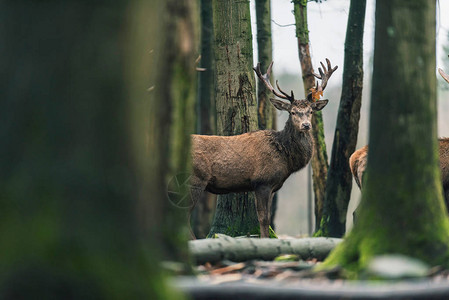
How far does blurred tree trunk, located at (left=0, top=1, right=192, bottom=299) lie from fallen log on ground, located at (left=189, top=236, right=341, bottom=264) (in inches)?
98.7

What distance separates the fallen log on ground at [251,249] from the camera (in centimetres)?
611

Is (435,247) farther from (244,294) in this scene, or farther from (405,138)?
(244,294)

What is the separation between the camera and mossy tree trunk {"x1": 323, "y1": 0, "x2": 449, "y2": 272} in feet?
16.5

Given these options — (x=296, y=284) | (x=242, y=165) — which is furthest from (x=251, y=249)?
(x=242, y=165)

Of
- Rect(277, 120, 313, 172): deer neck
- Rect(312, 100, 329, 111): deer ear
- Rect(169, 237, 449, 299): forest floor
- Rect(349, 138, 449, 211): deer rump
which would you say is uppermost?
Rect(312, 100, 329, 111): deer ear

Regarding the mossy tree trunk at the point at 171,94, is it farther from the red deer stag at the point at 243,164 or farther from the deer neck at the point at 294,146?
the deer neck at the point at 294,146

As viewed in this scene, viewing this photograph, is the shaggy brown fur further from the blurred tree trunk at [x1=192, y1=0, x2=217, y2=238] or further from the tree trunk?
the blurred tree trunk at [x1=192, y1=0, x2=217, y2=238]

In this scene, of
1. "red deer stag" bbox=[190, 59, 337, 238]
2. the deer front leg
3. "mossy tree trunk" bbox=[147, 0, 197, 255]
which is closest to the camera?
"mossy tree trunk" bbox=[147, 0, 197, 255]

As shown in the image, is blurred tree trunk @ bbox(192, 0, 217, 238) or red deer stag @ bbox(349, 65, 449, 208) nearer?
red deer stag @ bbox(349, 65, 449, 208)

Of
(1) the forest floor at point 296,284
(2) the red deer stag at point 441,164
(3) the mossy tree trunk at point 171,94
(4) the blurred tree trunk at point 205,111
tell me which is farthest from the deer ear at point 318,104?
(3) the mossy tree trunk at point 171,94

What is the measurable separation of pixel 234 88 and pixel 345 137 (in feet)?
10.4

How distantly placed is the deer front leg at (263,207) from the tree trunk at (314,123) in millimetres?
3474

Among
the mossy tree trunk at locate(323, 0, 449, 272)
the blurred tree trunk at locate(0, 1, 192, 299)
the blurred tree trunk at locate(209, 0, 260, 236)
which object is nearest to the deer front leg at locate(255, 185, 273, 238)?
the blurred tree trunk at locate(209, 0, 260, 236)

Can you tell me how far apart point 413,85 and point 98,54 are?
2.61 metres
